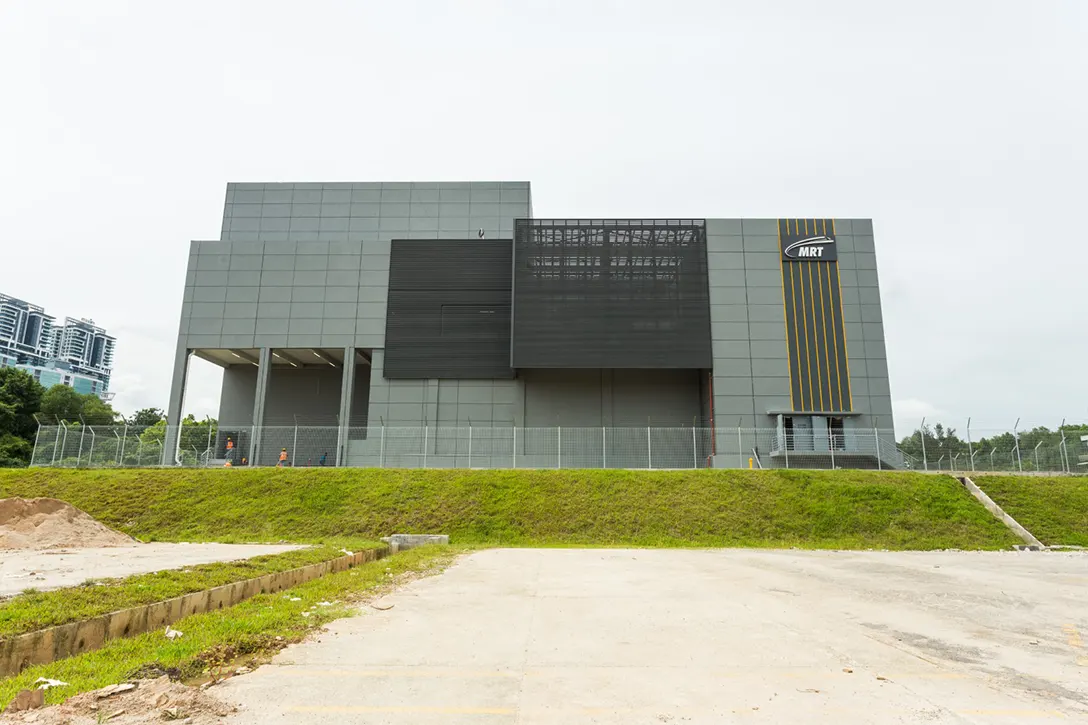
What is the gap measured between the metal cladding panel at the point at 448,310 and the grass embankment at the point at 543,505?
31.4 feet

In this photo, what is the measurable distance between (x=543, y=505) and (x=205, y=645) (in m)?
18.2

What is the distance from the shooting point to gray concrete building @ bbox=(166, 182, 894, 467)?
3262cm

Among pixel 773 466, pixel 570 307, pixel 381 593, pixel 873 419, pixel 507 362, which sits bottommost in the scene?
pixel 381 593

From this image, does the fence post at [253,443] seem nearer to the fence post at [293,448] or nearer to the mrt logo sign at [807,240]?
the fence post at [293,448]

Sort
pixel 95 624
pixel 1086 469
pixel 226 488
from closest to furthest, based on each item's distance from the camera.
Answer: pixel 95 624 → pixel 226 488 → pixel 1086 469

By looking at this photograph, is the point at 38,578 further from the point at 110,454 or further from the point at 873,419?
the point at 873,419

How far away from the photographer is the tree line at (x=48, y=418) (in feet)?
98.6

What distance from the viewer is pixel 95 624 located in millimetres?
5625

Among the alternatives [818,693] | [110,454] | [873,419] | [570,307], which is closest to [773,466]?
[873,419]

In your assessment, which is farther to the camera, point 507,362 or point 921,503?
point 507,362

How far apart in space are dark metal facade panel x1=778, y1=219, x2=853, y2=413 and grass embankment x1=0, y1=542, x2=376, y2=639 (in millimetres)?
29148

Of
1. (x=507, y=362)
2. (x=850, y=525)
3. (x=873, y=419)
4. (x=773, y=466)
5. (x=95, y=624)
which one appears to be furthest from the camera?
(x=507, y=362)

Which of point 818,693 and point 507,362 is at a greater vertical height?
point 507,362

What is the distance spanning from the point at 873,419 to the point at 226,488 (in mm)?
30659
